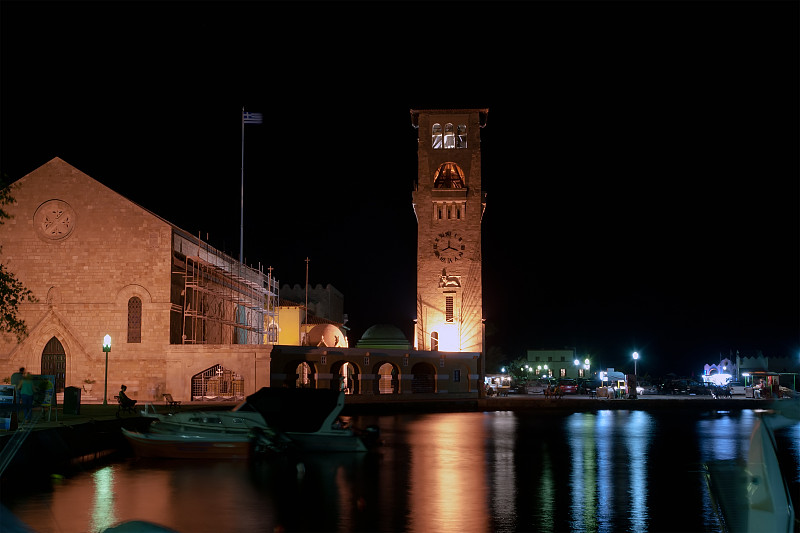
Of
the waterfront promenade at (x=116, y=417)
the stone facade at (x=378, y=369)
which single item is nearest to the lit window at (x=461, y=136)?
the stone facade at (x=378, y=369)

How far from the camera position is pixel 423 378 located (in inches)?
2382

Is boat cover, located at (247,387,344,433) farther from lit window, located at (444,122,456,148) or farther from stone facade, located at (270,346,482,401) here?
lit window, located at (444,122,456,148)

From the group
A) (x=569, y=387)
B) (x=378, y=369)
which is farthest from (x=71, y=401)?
(x=569, y=387)

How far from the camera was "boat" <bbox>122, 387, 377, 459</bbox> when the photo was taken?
2322 cm

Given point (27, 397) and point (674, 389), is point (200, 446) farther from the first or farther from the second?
point (674, 389)

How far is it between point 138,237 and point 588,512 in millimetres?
35923

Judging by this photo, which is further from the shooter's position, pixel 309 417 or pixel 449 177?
pixel 449 177

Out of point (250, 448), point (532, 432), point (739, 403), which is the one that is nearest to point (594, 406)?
point (739, 403)

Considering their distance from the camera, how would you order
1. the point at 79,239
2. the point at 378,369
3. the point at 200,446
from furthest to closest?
1. the point at 378,369
2. the point at 79,239
3. the point at 200,446

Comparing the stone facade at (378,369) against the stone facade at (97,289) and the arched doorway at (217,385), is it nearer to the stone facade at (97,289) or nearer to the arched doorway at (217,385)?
the arched doorway at (217,385)

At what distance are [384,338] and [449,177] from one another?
1447 cm

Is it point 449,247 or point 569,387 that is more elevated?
point 449,247

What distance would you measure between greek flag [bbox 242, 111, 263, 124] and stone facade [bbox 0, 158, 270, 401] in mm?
9495

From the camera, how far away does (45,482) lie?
62.6 ft
